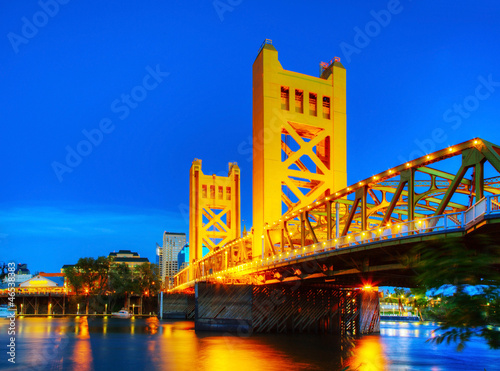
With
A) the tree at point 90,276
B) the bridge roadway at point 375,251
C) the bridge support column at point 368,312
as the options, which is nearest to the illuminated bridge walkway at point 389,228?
the bridge roadway at point 375,251

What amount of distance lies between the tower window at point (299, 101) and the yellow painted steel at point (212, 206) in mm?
55443

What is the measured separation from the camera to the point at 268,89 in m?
55.7

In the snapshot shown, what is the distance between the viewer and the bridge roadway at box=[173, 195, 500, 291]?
71.5ft

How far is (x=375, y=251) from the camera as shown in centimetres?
2947

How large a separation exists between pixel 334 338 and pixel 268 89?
24971mm

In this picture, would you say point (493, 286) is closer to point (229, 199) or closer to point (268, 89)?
point (268, 89)

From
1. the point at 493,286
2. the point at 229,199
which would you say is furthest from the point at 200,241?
the point at 493,286

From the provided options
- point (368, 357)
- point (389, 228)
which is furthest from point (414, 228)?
point (368, 357)

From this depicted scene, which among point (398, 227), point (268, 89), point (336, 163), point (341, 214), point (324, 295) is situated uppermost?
point (268, 89)

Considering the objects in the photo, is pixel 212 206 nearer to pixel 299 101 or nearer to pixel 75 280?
pixel 75 280

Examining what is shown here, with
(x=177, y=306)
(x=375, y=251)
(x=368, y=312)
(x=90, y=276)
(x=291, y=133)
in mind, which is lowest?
(x=177, y=306)

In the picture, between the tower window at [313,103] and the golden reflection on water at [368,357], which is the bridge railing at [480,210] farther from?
the tower window at [313,103]

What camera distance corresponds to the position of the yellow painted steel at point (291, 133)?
177 ft

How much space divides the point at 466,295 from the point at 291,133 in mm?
47751
